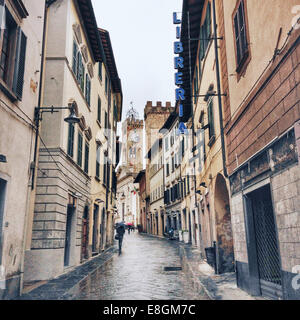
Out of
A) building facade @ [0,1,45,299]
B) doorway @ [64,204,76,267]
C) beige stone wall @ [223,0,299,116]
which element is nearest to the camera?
beige stone wall @ [223,0,299,116]

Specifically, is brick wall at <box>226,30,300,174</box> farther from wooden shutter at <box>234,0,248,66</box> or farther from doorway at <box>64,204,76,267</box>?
doorway at <box>64,204,76,267</box>

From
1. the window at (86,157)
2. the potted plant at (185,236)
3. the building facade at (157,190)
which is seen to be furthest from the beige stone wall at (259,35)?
the building facade at (157,190)

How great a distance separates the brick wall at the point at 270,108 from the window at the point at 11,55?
5.01 m

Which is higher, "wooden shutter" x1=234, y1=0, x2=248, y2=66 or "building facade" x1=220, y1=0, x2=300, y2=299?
"wooden shutter" x1=234, y1=0, x2=248, y2=66

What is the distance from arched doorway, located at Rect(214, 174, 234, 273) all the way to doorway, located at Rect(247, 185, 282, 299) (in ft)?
9.98

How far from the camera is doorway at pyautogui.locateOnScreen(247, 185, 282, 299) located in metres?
6.74

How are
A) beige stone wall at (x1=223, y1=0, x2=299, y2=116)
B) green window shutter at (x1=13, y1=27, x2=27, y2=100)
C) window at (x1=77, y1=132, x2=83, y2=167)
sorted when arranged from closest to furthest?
1. beige stone wall at (x1=223, y1=0, x2=299, y2=116)
2. green window shutter at (x1=13, y1=27, x2=27, y2=100)
3. window at (x1=77, y1=132, x2=83, y2=167)

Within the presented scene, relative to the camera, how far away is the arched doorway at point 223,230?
10570 millimetres

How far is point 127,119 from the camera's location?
82.8m

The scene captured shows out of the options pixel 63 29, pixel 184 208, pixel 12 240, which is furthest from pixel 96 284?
pixel 184 208

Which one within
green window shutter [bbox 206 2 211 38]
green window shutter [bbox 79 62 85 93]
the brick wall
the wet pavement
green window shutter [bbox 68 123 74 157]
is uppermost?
green window shutter [bbox 206 2 211 38]

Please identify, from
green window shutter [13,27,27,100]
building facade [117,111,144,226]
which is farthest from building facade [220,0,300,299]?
building facade [117,111,144,226]

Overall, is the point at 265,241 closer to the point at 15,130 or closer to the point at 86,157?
the point at 15,130

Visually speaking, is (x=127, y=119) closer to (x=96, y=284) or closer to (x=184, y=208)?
(x=184, y=208)
